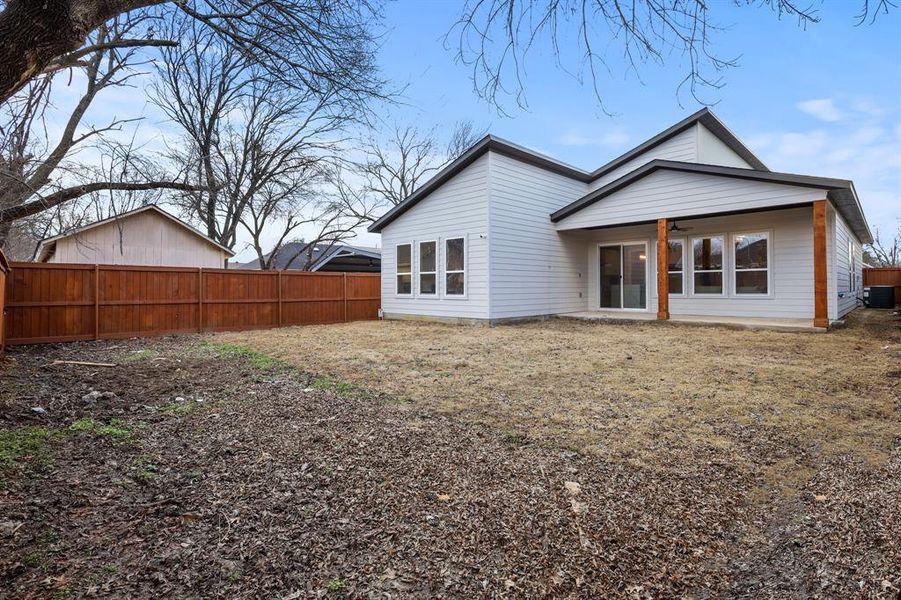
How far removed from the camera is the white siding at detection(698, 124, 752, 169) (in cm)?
1269

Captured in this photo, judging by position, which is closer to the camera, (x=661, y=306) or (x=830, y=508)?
(x=830, y=508)

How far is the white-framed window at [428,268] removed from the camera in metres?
12.6

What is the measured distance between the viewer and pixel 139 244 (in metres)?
15.4

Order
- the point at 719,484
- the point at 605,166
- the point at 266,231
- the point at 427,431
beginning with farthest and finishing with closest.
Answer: the point at 266,231
the point at 605,166
the point at 427,431
the point at 719,484

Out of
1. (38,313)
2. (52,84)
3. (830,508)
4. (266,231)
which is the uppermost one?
(266,231)

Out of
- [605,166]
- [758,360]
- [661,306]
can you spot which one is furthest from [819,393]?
[605,166]

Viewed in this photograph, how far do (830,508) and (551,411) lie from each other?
1.99 meters

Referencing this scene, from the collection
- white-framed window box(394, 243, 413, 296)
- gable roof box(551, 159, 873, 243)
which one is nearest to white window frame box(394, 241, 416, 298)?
white-framed window box(394, 243, 413, 296)

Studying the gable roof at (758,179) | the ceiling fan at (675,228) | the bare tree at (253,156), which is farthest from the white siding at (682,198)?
the bare tree at (253,156)

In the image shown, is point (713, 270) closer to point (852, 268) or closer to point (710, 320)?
point (710, 320)

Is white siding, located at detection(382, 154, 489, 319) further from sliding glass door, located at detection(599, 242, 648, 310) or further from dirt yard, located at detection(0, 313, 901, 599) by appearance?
dirt yard, located at detection(0, 313, 901, 599)

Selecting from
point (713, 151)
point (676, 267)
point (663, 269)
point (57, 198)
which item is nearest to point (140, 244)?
point (57, 198)

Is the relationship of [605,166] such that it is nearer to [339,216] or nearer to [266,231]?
[339,216]

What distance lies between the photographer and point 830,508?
2361 mm
